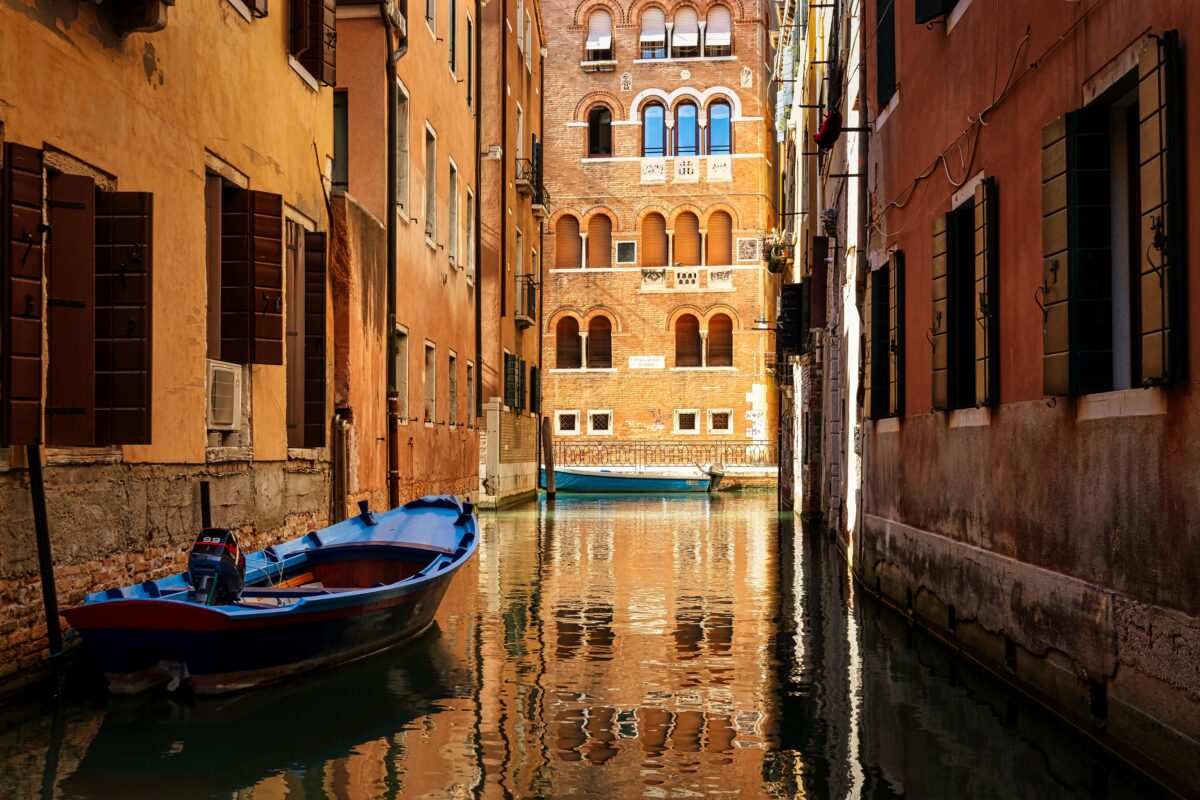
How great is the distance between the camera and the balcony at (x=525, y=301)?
3134cm

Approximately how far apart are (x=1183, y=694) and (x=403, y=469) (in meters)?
14.1

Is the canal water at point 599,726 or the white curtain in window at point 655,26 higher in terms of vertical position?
the white curtain in window at point 655,26

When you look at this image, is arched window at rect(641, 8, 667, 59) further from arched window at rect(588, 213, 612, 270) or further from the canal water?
the canal water

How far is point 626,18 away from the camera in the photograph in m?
43.3

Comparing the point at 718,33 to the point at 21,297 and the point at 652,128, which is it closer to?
the point at 652,128

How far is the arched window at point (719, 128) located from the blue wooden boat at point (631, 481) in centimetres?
1051

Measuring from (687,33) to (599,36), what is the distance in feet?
8.68

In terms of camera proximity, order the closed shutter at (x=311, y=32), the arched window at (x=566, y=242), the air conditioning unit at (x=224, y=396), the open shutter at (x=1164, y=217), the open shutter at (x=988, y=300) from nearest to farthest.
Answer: the open shutter at (x=1164, y=217)
the open shutter at (x=988, y=300)
the air conditioning unit at (x=224, y=396)
the closed shutter at (x=311, y=32)
the arched window at (x=566, y=242)

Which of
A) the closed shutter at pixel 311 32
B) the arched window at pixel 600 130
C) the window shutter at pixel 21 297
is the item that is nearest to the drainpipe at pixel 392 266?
the closed shutter at pixel 311 32

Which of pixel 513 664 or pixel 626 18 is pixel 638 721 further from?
pixel 626 18

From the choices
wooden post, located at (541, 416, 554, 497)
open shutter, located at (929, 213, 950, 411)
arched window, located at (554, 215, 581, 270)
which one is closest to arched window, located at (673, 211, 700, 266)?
arched window, located at (554, 215, 581, 270)

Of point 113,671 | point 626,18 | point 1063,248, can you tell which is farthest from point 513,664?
point 626,18

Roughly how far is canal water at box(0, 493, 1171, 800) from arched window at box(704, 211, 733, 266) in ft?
103

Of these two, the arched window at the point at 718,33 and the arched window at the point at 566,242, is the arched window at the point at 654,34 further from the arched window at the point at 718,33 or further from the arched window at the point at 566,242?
the arched window at the point at 566,242
